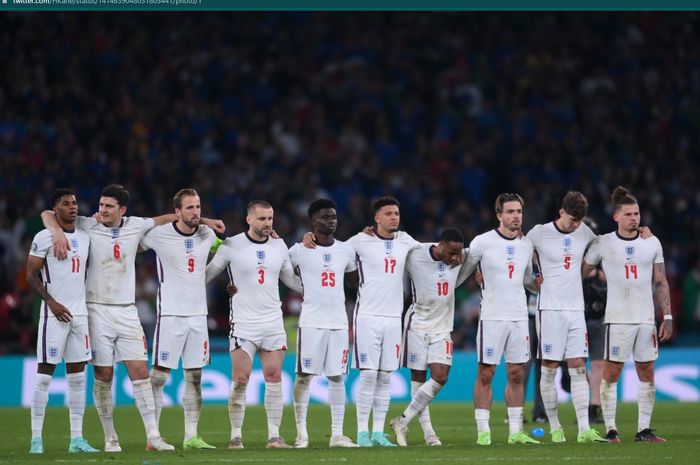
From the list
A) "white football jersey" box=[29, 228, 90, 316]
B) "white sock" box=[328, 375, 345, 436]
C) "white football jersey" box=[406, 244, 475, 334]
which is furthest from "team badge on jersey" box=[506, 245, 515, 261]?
"white football jersey" box=[29, 228, 90, 316]

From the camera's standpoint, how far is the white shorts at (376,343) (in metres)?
14.6

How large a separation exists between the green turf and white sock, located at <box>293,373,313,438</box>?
25cm

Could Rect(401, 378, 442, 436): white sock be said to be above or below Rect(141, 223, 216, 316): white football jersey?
below

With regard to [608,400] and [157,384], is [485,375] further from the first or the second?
[157,384]

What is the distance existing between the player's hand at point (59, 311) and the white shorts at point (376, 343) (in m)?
3.09

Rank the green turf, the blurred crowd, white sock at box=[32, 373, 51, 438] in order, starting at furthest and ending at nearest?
the blurred crowd, white sock at box=[32, 373, 51, 438], the green turf

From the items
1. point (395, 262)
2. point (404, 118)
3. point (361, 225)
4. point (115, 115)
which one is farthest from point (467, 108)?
point (395, 262)

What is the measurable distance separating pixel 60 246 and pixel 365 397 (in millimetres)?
3647

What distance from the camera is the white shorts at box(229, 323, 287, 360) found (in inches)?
577

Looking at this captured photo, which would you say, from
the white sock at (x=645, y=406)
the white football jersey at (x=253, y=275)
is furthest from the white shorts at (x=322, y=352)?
the white sock at (x=645, y=406)

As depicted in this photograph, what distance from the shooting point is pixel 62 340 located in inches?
558

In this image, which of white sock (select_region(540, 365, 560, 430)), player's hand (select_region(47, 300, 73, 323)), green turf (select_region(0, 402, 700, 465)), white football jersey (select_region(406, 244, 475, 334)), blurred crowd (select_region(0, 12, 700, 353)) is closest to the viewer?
green turf (select_region(0, 402, 700, 465))

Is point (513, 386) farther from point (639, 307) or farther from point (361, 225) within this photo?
point (361, 225)

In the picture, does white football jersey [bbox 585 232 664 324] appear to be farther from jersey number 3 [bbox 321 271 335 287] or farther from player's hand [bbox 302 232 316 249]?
player's hand [bbox 302 232 316 249]
